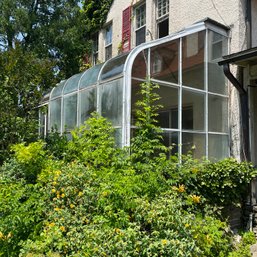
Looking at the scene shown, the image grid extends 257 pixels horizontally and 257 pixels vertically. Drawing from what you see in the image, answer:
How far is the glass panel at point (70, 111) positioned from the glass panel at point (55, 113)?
1.37 ft

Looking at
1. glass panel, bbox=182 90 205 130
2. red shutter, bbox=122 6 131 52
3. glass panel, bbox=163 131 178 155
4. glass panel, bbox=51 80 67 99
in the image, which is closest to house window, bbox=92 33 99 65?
red shutter, bbox=122 6 131 52

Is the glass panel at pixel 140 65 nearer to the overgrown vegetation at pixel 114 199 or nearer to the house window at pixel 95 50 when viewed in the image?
the overgrown vegetation at pixel 114 199

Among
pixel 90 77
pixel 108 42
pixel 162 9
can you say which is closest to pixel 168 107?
pixel 90 77

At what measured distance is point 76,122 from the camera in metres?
8.34

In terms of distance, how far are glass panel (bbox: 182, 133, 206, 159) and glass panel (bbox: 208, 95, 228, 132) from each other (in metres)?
0.48

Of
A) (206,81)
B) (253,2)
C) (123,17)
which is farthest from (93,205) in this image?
(123,17)

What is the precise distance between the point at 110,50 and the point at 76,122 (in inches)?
266

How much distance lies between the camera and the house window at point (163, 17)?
10953 mm

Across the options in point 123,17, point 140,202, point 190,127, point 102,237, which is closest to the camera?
point 102,237

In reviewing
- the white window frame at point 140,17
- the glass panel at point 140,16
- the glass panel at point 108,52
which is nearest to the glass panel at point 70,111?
the white window frame at point 140,17

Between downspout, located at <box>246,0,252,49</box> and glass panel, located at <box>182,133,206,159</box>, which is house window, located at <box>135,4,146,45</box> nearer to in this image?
downspout, located at <box>246,0,252,49</box>

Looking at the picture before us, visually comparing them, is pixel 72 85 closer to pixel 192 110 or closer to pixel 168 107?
pixel 168 107

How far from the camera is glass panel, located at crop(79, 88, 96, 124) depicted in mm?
7582

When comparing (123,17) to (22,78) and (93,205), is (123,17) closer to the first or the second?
(22,78)
